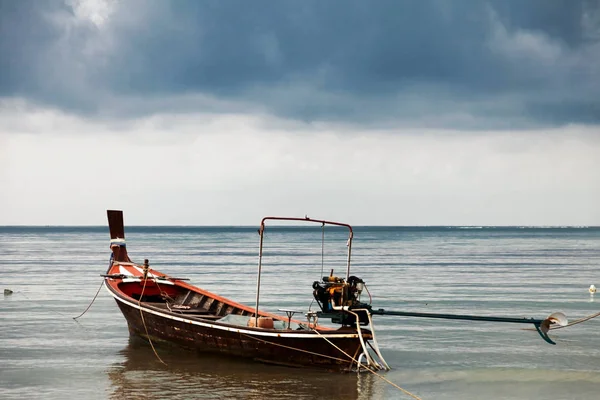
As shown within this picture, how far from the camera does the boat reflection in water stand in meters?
16.4

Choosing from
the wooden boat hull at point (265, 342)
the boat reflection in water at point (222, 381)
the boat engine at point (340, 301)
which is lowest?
the boat reflection in water at point (222, 381)

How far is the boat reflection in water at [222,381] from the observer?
16.4 m

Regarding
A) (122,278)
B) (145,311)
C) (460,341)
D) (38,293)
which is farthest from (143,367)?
(38,293)

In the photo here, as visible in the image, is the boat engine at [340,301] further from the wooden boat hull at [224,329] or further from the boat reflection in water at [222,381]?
the boat reflection in water at [222,381]

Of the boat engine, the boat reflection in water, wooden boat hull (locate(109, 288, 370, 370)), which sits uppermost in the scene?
the boat engine

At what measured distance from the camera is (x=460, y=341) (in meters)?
22.5

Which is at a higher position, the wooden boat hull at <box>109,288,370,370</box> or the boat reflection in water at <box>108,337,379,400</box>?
the wooden boat hull at <box>109,288,370,370</box>

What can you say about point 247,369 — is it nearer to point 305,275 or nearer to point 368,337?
point 368,337

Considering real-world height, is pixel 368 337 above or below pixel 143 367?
above

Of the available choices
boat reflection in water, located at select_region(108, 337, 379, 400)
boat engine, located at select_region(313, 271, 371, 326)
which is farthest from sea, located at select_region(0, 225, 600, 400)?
boat engine, located at select_region(313, 271, 371, 326)

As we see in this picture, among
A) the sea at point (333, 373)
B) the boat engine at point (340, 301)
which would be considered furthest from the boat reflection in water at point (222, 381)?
the boat engine at point (340, 301)

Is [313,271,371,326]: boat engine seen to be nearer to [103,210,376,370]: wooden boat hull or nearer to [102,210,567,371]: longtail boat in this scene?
[102,210,567,371]: longtail boat

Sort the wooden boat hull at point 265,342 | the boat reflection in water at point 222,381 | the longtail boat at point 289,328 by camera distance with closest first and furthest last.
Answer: the boat reflection in water at point 222,381 → the longtail boat at point 289,328 → the wooden boat hull at point 265,342

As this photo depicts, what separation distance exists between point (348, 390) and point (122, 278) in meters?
10.1
